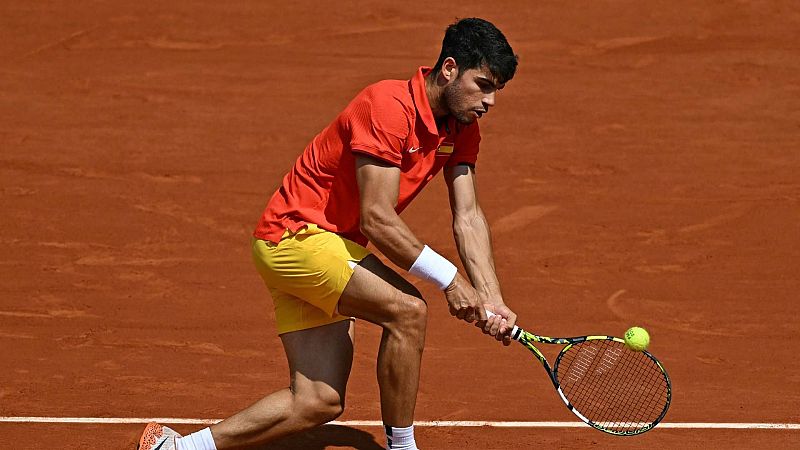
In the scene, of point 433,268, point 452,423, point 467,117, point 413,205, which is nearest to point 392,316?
point 433,268

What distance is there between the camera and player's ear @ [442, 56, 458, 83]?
5.80 m

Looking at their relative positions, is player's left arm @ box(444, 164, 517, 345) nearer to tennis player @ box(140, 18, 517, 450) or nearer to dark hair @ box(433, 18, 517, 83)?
tennis player @ box(140, 18, 517, 450)

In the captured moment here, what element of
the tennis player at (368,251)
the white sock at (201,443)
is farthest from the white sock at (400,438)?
the white sock at (201,443)

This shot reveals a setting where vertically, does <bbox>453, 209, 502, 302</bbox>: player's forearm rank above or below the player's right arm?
below

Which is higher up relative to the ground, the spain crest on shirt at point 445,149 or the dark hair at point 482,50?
the dark hair at point 482,50

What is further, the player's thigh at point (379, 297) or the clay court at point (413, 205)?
the clay court at point (413, 205)

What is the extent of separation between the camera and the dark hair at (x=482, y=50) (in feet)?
18.7

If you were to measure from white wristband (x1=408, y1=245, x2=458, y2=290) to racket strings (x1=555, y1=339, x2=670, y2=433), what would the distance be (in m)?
1.22

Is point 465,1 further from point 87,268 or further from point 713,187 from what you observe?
point 87,268

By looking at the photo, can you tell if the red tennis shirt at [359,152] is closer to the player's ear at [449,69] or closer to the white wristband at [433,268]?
the player's ear at [449,69]

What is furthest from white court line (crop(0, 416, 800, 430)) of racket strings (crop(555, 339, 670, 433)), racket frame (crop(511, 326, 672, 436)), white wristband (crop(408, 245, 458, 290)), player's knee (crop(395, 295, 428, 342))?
white wristband (crop(408, 245, 458, 290))

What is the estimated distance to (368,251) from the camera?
598cm

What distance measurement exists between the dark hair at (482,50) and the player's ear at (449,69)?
0.02 meters

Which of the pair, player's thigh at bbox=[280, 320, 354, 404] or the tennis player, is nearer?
the tennis player
